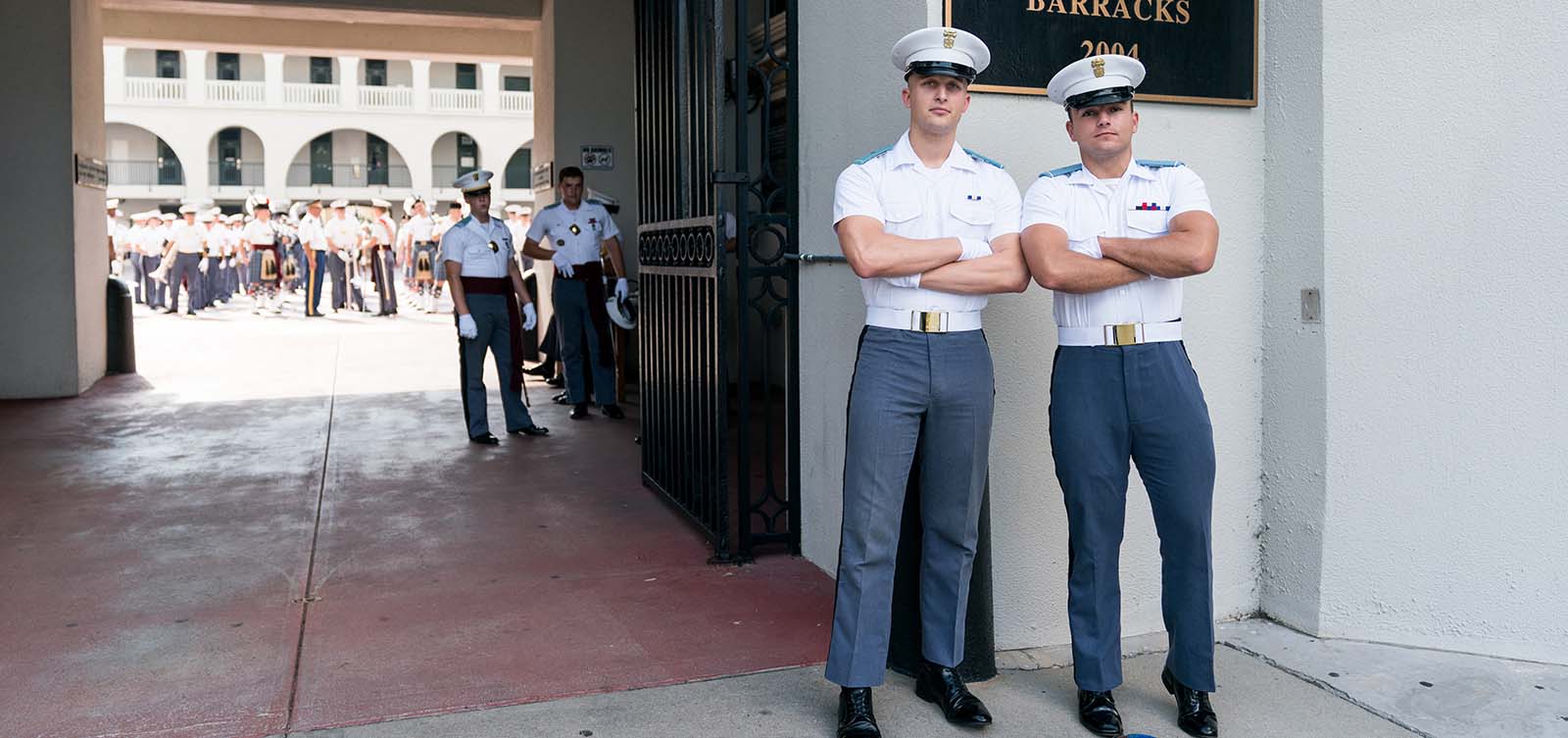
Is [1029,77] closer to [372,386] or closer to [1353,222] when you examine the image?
[1353,222]

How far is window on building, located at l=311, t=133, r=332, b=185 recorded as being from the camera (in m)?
43.9

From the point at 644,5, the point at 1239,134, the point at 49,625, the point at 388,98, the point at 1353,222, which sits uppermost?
the point at 388,98

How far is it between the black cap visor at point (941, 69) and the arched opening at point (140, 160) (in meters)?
44.3

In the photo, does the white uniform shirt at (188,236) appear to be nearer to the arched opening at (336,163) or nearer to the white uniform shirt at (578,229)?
the white uniform shirt at (578,229)

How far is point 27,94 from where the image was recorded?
10648 millimetres

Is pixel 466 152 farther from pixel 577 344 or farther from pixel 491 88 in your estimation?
pixel 577 344

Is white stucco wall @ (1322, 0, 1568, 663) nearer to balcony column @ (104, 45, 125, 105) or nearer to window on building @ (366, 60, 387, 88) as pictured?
window on building @ (366, 60, 387, 88)

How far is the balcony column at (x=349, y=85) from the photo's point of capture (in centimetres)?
4247

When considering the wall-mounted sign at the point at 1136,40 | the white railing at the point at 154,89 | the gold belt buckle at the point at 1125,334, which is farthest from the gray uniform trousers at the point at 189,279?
the white railing at the point at 154,89

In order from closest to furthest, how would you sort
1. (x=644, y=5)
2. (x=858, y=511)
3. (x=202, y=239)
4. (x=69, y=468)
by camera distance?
(x=858, y=511), (x=644, y=5), (x=69, y=468), (x=202, y=239)

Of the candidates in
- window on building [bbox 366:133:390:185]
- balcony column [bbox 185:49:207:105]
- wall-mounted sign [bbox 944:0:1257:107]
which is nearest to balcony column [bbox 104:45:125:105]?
balcony column [bbox 185:49:207:105]

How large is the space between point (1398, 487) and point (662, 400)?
342 centimetres

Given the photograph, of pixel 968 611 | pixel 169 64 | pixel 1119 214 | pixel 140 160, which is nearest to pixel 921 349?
pixel 1119 214

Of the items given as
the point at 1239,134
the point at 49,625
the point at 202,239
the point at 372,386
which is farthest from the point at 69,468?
the point at 202,239
